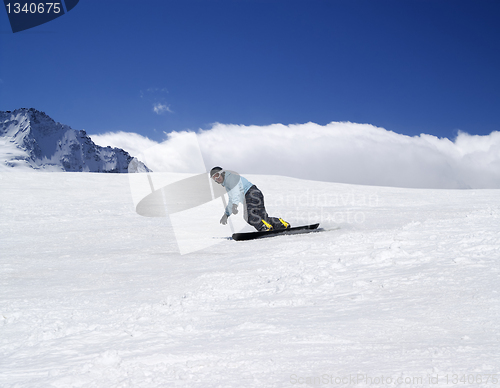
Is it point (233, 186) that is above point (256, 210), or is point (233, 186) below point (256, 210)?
above

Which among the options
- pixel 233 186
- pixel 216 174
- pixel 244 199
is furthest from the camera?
pixel 244 199

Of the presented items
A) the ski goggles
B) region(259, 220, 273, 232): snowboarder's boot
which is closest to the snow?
region(259, 220, 273, 232): snowboarder's boot

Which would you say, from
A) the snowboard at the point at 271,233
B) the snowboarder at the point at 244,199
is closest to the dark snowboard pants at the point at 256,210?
the snowboarder at the point at 244,199

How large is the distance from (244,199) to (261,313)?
6345mm

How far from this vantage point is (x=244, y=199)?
32.8 feet

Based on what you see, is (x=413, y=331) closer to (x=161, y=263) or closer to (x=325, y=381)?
(x=325, y=381)

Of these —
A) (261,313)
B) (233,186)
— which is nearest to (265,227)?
(233,186)

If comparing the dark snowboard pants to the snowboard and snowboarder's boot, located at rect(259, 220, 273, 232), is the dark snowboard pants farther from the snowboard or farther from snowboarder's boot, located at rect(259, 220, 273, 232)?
the snowboard

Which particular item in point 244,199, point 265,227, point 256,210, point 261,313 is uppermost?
point 244,199

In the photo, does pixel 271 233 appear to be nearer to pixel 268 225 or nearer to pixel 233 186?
pixel 268 225

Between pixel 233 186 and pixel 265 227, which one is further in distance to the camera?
pixel 265 227

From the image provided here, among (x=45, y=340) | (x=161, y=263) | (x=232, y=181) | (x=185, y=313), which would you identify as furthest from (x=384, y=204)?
(x=45, y=340)

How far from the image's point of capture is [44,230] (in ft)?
36.7

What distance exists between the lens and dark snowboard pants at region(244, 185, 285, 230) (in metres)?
9.98
